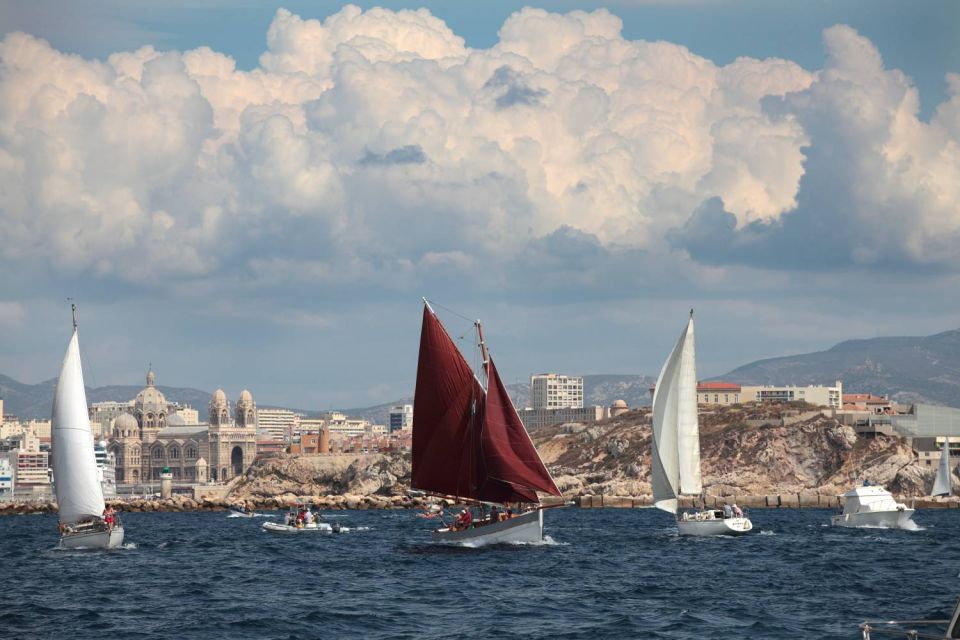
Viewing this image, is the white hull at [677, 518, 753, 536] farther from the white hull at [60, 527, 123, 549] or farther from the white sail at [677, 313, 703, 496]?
the white hull at [60, 527, 123, 549]

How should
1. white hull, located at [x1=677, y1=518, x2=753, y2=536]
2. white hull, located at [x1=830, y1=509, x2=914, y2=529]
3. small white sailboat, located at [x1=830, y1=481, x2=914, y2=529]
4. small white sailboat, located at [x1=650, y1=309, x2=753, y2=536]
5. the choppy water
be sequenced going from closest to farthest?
the choppy water → small white sailboat, located at [x1=650, y1=309, x2=753, y2=536] → white hull, located at [x1=677, y1=518, x2=753, y2=536] → white hull, located at [x1=830, y1=509, x2=914, y2=529] → small white sailboat, located at [x1=830, y1=481, x2=914, y2=529]

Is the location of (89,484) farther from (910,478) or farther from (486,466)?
(910,478)

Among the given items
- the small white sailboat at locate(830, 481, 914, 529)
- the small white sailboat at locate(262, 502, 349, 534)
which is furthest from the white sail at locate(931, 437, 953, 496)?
the small white sailboat at locate(262, 502, 349, 534)

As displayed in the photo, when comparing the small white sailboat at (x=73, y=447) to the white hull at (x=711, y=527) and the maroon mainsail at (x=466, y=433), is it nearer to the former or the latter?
the maroon mainsail at (x=466, y=433)

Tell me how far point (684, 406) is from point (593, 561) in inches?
750

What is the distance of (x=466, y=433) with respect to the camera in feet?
263

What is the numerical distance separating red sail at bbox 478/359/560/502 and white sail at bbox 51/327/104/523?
2155 centimetres

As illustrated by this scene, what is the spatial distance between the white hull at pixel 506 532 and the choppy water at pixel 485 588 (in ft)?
2.69

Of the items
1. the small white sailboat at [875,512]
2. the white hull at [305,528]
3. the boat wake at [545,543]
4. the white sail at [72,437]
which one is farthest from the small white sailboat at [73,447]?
the small white sailboat at [875,512]

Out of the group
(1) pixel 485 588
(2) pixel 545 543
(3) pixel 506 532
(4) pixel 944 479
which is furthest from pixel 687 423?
(4) pixel 944 479

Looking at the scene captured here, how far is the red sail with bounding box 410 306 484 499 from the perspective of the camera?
260ft

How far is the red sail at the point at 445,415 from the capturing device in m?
79.4

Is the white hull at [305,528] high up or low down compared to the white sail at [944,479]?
down

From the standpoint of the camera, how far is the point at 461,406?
7994 centimetres
